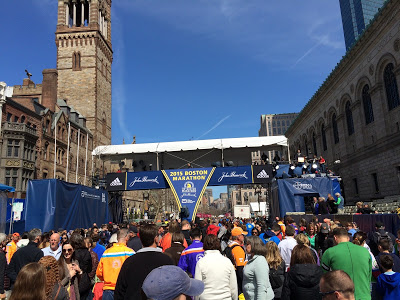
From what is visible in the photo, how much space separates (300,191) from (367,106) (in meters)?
11.6

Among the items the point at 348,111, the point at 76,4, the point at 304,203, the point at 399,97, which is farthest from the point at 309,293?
the point at 76,4

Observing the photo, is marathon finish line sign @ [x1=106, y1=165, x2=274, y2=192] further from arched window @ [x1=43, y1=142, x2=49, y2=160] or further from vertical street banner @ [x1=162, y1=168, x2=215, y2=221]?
arched window @ [x1=43, y1=142, x2=49, y2=160]

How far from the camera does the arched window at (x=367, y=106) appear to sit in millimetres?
25250

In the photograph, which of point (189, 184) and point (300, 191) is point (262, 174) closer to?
point (300, 191)

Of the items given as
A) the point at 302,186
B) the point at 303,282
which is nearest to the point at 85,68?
the point at 302,186

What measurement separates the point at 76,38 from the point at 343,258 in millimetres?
60289

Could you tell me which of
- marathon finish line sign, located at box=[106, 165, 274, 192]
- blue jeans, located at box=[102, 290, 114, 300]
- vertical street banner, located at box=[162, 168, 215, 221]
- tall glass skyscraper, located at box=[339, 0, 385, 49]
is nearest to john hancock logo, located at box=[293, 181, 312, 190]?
marathon finish line sign, located at box=[106, 165, 274, 192]

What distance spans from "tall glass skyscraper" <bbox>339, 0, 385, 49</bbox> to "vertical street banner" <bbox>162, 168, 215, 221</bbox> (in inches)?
6097

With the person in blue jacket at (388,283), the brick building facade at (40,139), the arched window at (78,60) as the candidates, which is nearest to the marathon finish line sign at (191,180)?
the brick building facade at (40,139)

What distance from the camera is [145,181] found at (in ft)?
79.0

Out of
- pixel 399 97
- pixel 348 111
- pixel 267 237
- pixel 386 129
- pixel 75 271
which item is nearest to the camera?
pixel 75 271

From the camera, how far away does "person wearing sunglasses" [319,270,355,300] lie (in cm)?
222

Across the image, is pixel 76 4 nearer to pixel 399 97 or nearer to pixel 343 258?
pixel 399 97

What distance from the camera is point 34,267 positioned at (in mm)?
2771
